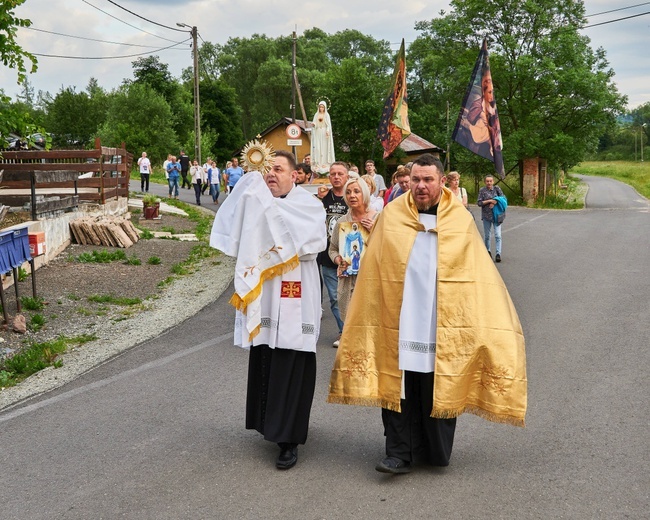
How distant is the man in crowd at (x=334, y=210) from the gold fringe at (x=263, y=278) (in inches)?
122

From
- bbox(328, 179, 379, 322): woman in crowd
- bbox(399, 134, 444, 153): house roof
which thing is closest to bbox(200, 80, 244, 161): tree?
bbox(399, 134, 444, 153): house roof

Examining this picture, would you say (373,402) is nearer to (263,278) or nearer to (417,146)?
(263,278)

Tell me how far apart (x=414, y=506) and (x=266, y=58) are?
8246cm

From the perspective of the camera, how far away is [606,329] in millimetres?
8750

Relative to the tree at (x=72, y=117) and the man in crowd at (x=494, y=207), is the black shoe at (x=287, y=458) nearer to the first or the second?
the man in crowd at (x=494, y=207)

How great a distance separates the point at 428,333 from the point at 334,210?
12.9 feet

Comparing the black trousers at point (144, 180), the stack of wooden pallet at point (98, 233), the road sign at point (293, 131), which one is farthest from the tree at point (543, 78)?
the stack of wooden pallet at point (98, 233)

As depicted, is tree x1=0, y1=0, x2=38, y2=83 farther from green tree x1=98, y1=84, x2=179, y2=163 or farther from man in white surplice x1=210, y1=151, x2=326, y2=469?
green tree x1=98, y1=84, x2=179, y2=163

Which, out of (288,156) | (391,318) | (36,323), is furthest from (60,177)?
(391,318)

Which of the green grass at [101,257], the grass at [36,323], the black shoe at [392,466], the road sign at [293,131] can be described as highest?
the road sign at [293,131]

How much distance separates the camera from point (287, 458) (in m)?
4.86

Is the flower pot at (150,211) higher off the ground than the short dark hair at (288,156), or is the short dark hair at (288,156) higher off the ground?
the short dark hair at (288,156)

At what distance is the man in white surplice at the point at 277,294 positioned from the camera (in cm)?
495

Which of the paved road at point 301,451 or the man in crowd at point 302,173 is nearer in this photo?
the paved road at point 301,451
